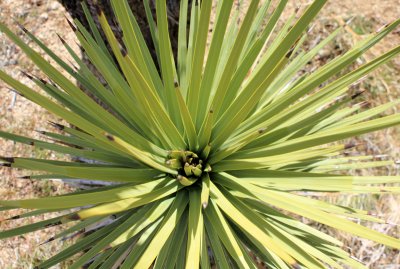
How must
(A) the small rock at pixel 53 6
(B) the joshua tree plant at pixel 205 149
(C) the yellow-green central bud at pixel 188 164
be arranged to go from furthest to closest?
1. (A) the small rock at pixel 53 6
2. (C) the yellow-green central bud at pixel 188 164
3. (B) the joshua tree plant at pixel 205 149

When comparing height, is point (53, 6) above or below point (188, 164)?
above

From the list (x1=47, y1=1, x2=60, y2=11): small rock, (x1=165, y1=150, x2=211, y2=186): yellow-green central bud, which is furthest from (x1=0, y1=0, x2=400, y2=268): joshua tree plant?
(x1=47, y1=1, x2=60, y2=11): small rock

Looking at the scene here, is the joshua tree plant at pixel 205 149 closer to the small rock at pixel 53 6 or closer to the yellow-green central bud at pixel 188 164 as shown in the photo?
the yellow-green central bud at pixel 188 164

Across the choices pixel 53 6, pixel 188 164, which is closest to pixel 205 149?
pixel 188 164

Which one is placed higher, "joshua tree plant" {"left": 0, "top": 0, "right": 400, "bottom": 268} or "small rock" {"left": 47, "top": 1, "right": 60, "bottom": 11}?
"small rock" {"left": 47, "top": 1, "right": 60, "bottom": 11}

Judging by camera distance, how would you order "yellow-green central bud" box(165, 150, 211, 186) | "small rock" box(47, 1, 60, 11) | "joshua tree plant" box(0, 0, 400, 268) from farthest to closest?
1. "small rock" box(47, 1, 60, 11)
2. "yellow-green central bud" box(165, 150, 211, 186)
3. "joshua tree plant" box(0, 0, 400, 268)

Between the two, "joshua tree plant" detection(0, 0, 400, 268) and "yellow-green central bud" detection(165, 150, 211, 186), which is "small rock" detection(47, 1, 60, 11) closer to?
"joshua tree plant" detection(0, 0, 400, 268)

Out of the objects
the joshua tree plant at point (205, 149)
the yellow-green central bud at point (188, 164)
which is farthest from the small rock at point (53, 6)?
the yellow-green central bud at point (188, 164)

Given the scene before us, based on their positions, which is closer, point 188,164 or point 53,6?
point 188,164

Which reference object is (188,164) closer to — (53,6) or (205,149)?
(205,149)
